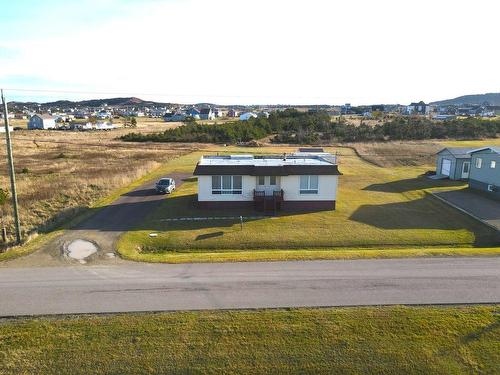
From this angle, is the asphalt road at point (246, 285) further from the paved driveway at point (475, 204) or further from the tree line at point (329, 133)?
the tree line at point (329, 133)

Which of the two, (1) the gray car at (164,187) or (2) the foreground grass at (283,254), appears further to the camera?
(1) the gray car at (164,187)

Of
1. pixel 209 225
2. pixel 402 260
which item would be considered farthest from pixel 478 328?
pixel 209 225

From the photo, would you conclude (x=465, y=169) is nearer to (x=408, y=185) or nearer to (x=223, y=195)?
(x=408, y=185)

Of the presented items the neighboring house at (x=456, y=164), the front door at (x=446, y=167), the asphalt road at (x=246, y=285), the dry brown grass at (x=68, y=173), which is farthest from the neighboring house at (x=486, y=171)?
the dry brown grass at (x=68, y=173)

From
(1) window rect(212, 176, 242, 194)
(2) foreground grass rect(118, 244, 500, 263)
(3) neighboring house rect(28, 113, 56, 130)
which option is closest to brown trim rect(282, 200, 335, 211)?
(1) window rect(212, 176, 242, 194)

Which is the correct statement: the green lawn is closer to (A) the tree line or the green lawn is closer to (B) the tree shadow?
(B) the tree shadow

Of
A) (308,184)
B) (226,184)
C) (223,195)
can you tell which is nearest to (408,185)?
(308,184)
